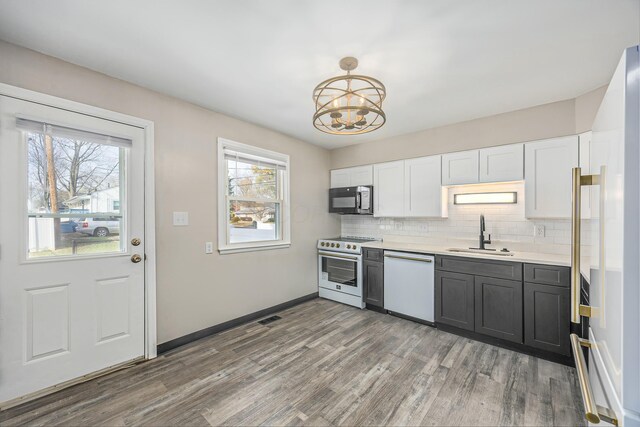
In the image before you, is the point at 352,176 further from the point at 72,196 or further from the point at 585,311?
the point at 585,311

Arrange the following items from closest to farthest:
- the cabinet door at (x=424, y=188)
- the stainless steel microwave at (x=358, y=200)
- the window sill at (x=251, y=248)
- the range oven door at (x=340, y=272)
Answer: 1. the window sill at (x=251, y=248)
2. the cabinet door at (x=424, y=188)
3. the range oven door at (x=340, y=272)
4. the stainless steel microwave at (x=358, y=200)

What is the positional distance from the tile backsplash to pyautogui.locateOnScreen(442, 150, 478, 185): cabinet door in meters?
A: 0.18

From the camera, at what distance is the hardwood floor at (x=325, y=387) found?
1803mm

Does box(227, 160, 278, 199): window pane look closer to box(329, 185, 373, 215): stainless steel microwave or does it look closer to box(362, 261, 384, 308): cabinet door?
box(329, 185, 373, 215): stainless steel microwave

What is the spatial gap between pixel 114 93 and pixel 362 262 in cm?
325

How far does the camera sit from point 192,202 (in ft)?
9.44

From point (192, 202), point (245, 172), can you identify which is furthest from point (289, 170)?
point (192, 202)

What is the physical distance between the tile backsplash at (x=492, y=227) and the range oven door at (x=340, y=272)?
0.81 m

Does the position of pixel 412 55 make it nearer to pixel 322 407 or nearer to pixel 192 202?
pixel 192 202

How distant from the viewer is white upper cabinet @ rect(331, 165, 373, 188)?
4.27m

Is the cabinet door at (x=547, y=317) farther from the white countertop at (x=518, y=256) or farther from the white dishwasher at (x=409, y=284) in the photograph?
the white dishwasher at (x=409, y=284)

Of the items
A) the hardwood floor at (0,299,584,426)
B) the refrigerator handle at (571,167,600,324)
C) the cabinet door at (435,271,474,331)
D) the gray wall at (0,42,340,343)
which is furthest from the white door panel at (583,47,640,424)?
the gray wall at (0,42,340,343)

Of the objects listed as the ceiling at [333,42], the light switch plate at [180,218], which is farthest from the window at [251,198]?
the ceiling at [333,42]

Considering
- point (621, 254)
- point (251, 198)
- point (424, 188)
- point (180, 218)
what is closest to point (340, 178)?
point (424, 188)
